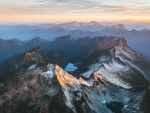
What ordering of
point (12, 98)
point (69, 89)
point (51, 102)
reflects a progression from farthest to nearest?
point (69, 89), point (12, 98), point (51, 102)

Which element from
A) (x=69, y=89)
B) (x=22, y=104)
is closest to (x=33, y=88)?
(x=22, y=104)

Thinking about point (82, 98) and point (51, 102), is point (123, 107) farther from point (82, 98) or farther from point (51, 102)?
point (51, 102)

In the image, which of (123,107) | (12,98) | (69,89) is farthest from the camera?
(123,107)

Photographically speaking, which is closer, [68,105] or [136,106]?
[68,105]

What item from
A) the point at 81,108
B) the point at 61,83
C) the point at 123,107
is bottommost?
the point at 123,107

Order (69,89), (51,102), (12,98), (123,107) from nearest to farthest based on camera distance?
(51,102)
(12,98)
(69,89)
(123,107)

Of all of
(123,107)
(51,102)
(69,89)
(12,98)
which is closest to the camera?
(51,102)

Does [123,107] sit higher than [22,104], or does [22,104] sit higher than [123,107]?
[22,104]

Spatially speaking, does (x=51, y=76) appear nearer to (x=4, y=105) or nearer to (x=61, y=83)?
(x=61, y=83)

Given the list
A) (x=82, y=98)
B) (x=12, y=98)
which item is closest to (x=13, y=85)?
(x=12, y=98)
